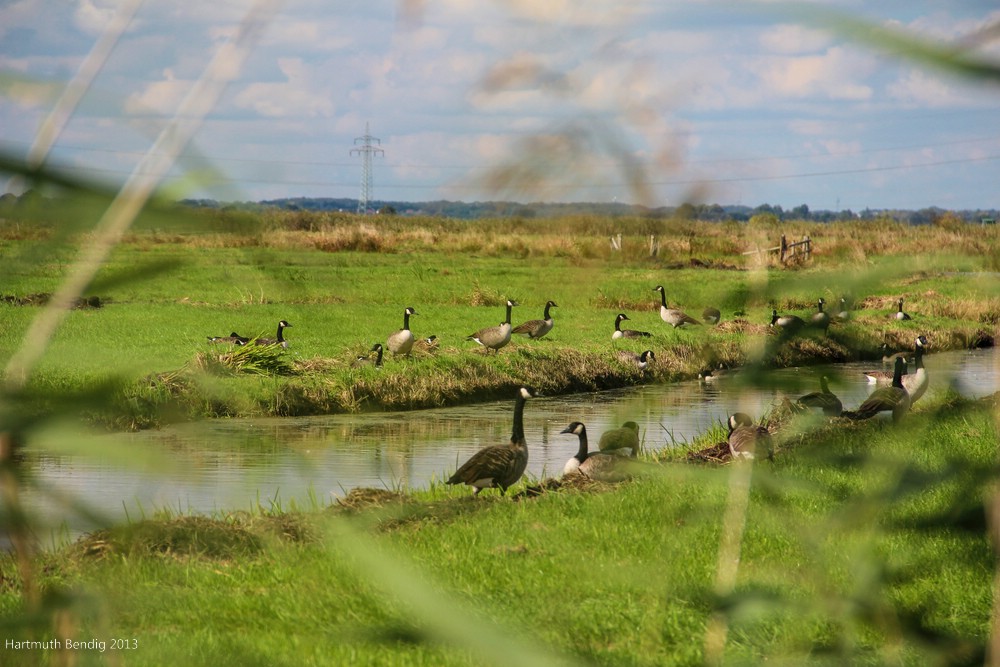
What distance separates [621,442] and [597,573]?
32.1 ft

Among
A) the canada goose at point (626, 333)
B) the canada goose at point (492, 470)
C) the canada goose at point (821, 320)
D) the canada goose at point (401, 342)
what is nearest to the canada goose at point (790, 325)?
the canada goose at point (821, 320)

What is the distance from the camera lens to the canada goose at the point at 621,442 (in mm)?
10719

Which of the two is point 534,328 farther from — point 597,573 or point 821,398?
point 597,573

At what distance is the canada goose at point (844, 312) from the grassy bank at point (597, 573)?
0.50 feet

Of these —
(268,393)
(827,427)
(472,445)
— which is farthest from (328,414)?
(827,427)

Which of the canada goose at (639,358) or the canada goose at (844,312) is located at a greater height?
the canada goose at (844,312)

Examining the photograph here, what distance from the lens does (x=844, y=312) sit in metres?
1.10

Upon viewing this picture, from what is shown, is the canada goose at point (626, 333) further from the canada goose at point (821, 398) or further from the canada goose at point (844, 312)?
the canada goose at point (844, 312)

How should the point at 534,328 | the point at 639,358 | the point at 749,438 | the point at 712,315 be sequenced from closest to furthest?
the point at 712,315 → the point at 749,438 → the point at 639,358 → the point at 534,328

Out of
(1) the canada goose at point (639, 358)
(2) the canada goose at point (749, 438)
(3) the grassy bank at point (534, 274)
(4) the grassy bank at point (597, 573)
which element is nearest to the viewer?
(3) the grassy bank at point (534, 274)

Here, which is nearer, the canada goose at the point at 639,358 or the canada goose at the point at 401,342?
the canada goose at the point at 401,342

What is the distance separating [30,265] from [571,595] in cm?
521

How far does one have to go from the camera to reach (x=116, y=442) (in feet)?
2.44

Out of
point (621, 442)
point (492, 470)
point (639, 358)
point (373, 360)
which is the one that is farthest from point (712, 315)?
point (639, 358)
